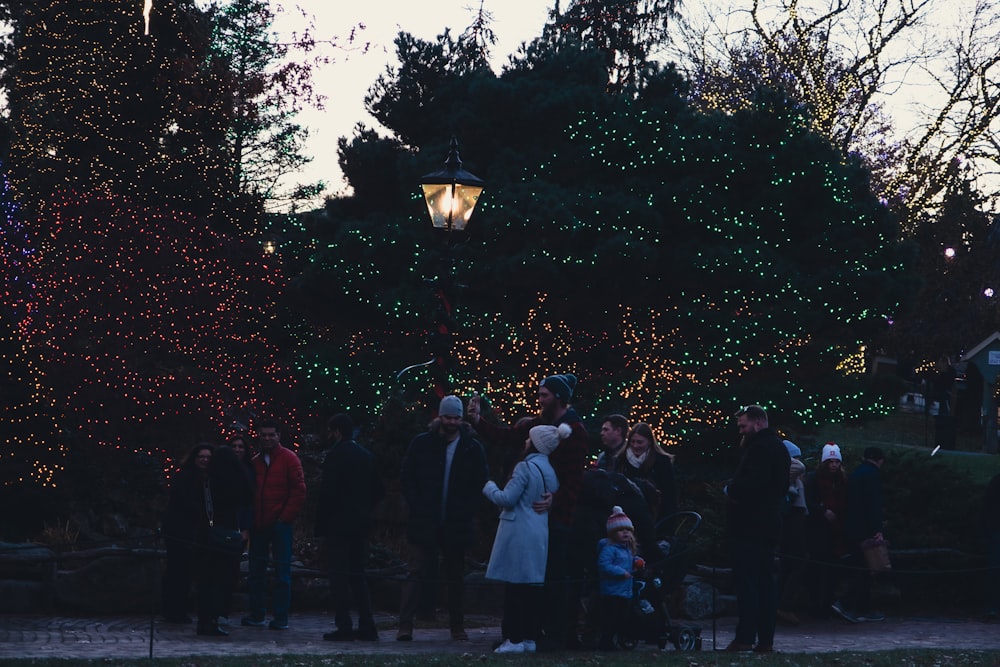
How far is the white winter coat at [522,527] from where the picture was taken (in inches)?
434

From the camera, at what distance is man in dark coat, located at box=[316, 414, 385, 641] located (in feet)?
40.4

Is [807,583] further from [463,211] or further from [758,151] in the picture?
[758,151]

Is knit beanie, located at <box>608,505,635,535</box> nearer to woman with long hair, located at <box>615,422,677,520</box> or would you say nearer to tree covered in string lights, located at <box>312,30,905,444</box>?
woman with long hair, located at <box>615,422,677,520</box>

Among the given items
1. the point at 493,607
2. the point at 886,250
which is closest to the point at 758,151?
the point at 886,250

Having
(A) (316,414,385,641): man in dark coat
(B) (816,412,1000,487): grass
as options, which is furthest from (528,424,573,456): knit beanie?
(B) (816,412,1000,487): grass

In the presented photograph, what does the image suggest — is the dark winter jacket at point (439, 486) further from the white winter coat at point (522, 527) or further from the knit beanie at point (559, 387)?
the knit beanie at point (559, 387)

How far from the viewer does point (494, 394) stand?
24719mm

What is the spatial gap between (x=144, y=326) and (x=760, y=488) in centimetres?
1477

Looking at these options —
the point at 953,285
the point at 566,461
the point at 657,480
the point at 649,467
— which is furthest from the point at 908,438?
the point at 566,461

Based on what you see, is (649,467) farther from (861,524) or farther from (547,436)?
(861,524)

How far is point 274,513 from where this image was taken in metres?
13.4

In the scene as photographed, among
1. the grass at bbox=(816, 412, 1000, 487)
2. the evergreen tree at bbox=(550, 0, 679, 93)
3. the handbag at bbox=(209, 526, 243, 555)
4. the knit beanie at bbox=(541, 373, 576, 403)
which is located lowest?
the handbag at bbox=(209, 526, 243, 555)

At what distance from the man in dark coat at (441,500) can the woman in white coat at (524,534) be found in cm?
112

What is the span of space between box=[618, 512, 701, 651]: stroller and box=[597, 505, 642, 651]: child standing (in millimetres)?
178
